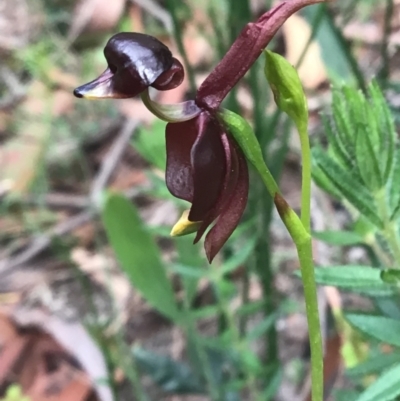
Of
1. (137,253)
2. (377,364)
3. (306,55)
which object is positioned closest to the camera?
(377,364)

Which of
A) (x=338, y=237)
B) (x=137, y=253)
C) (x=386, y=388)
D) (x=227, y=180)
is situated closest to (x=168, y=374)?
(x=137, y=253)

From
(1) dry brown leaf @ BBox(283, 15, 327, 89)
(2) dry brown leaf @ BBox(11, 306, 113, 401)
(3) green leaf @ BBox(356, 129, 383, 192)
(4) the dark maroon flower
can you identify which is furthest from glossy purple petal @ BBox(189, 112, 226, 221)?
(1) dry brown leaf @ BBox(283, 15, 327, 89)

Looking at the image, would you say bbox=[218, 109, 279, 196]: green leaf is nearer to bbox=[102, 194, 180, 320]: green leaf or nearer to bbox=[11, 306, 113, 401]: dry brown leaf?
bbox=[102, 194, 180, 320]: green leaf

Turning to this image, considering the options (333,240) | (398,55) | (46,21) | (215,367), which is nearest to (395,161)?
(333,240)

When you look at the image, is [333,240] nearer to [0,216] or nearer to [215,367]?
[215,367]

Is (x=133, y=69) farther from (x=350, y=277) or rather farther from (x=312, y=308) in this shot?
(x=350, y=277)
